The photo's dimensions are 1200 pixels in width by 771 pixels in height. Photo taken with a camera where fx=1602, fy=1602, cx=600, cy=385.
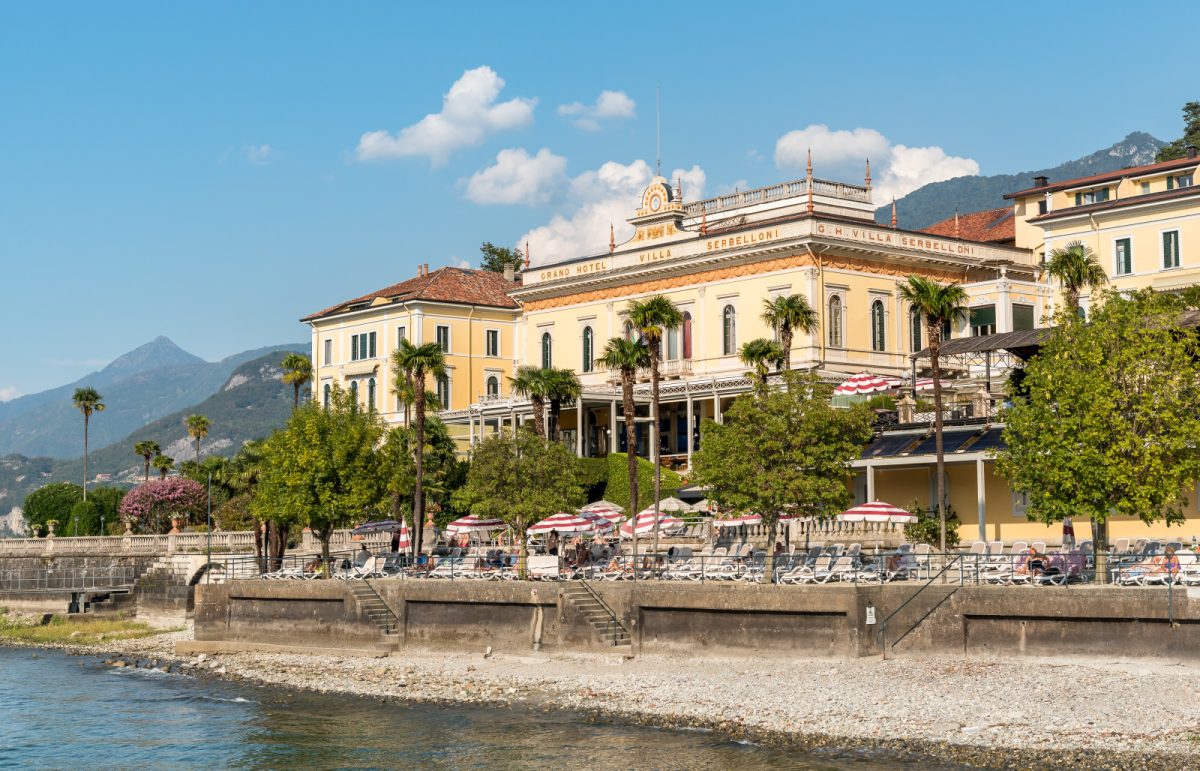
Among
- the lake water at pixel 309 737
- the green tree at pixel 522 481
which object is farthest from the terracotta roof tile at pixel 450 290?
the lake water at pixel 309 737

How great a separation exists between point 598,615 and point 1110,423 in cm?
1318

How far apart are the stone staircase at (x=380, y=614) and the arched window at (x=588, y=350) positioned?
96.0 feet

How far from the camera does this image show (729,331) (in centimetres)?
6825

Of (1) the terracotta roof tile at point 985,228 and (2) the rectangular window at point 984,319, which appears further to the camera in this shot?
(1) the terracotta roof tile at point 985,228

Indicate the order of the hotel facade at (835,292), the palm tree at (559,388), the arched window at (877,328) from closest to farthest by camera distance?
1. the hotel facade at (835,292)
2. the palm tree at (559,388)
3. the arched window at (877,328)

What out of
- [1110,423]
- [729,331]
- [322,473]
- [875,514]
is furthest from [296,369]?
[1110,423]

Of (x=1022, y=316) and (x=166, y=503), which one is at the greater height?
(x=1022, y=316)

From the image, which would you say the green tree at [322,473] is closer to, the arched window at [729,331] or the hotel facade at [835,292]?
the hotel facade at [835,292]

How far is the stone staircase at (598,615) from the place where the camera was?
3972cm

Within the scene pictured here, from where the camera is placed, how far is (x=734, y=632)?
37469mm

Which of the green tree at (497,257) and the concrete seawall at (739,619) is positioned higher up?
the green tree at (497,257)

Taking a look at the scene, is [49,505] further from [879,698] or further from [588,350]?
[879,698]

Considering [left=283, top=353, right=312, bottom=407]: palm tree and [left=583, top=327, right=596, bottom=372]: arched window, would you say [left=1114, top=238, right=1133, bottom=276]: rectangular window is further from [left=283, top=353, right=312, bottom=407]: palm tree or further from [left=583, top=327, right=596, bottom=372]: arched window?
[left=283, top=353, right=312, bottom=407]: palm tree

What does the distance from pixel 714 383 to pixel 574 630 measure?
25054 mm
